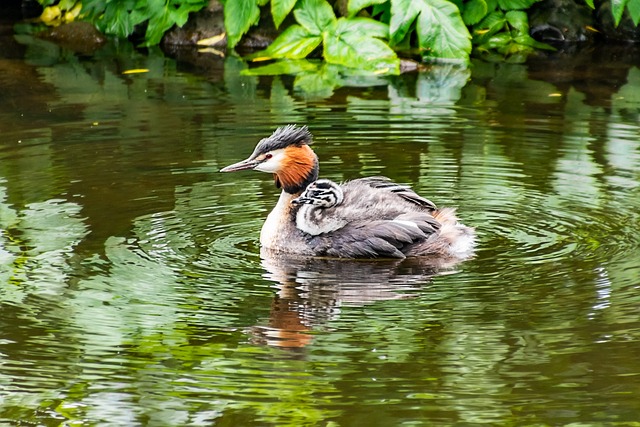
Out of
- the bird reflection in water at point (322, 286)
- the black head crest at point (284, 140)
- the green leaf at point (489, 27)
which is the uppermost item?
the green leaf at point (489, 27)

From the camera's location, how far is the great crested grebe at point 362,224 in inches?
273

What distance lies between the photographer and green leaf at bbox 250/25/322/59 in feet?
42.1

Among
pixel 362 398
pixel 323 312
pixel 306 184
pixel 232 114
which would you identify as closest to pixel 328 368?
pixel 362 398

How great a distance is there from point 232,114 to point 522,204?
3490 millimetres

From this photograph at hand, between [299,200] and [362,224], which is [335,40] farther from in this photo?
[362,224]

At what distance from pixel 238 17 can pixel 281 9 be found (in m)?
0.74

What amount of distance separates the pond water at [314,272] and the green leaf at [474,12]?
6.25ft

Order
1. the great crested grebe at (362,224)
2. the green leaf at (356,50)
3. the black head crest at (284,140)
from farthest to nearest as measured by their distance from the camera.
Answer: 1. the green leaf at (356,50)
2. the black head crest at (284,140)
3. the great crested grebe at (362,224)

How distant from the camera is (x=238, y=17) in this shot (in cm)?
1314

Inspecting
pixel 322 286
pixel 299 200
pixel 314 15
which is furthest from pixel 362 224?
pixel 314 15

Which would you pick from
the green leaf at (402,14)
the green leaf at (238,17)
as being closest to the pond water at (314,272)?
the green leaf at (402,14)

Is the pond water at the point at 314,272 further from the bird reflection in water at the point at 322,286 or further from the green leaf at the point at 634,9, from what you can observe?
the green leaf at the point at 634,9

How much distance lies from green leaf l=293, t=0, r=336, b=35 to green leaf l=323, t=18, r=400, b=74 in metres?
0.14

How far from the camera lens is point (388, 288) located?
252 inches
